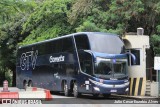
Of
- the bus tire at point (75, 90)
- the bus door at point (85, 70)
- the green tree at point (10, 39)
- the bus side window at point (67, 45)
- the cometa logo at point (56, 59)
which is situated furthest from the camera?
the green tree at point (10, 39)

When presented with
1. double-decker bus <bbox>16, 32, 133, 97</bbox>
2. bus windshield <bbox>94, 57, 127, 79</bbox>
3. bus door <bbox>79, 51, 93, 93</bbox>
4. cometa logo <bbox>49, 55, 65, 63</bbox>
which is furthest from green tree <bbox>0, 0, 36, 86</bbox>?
bus windshield <bbox>94, 57, 127, 79</bbox>

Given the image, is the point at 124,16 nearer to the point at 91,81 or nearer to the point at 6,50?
the point at 91,81

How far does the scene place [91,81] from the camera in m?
21.0

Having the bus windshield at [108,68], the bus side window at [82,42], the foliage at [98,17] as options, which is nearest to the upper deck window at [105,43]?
the bus side window at [82,42]

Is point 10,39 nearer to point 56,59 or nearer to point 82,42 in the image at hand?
point 56,59

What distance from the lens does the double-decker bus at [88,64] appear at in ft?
68.3

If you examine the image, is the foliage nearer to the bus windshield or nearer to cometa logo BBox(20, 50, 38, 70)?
cometa logo BBox(20, 50, 38, 70)

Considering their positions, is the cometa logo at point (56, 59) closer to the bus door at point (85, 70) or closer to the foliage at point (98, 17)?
A: the bus door at point (85, 70)

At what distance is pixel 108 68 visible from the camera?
20953 mm

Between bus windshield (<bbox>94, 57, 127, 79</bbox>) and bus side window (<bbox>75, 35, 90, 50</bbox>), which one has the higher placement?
bus side window (<bbox>75, 35, 90, 50</bbox>)

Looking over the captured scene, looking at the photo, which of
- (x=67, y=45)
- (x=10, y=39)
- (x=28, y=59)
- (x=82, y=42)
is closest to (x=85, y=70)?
(x=82, y=42)

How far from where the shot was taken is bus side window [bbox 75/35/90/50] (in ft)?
70.2

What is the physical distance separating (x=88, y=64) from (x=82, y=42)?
142cm

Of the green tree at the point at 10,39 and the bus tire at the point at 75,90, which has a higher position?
the green tree at the point at 10,39
